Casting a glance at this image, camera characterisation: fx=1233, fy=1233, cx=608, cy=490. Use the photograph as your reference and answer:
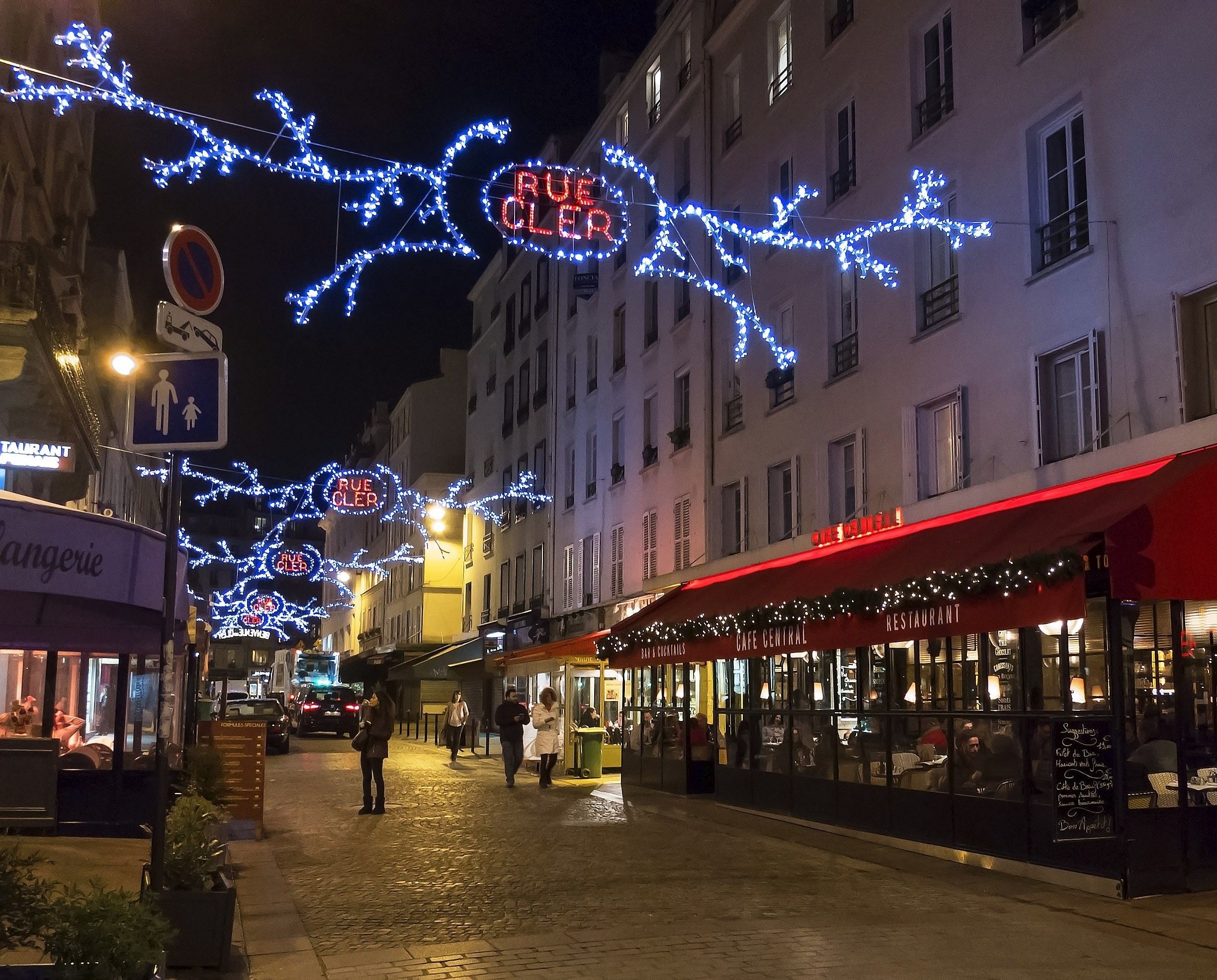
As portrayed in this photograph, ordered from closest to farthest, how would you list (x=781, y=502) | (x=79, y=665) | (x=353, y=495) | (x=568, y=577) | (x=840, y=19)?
(x=79, y=665), (x=840, y=19), (x=781, y=502), (x=568, y=577), (x=353, y=495)

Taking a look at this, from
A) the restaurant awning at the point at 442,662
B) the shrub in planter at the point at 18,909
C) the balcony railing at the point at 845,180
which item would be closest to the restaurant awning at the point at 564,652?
the balcony railing at the point at 845,180

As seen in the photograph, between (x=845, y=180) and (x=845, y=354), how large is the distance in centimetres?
273

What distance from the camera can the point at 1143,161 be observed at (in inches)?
488

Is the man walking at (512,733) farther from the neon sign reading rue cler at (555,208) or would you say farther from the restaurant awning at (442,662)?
the restaurant awning at (442,662)

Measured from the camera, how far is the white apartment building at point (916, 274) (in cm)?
1225

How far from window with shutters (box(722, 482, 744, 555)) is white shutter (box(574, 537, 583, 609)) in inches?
394

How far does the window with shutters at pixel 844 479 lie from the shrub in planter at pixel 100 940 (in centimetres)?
1402

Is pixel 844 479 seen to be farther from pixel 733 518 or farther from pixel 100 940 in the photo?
pixel 100 940

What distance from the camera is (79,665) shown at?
14664mm

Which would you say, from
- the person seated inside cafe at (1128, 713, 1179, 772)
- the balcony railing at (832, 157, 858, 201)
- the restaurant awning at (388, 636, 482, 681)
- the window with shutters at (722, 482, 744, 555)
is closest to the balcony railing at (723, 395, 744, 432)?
the window with shutters at (722, 482, 744, 555)

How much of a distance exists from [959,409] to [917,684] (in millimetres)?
4022

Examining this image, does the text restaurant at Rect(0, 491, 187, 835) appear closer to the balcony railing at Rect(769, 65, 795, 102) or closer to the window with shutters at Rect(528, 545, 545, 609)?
the balcony railing at Rect(769, 65, 795, 102)

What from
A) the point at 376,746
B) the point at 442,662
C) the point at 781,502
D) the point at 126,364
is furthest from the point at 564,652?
the point at 126,364

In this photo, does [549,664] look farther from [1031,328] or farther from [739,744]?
[1031,328]
